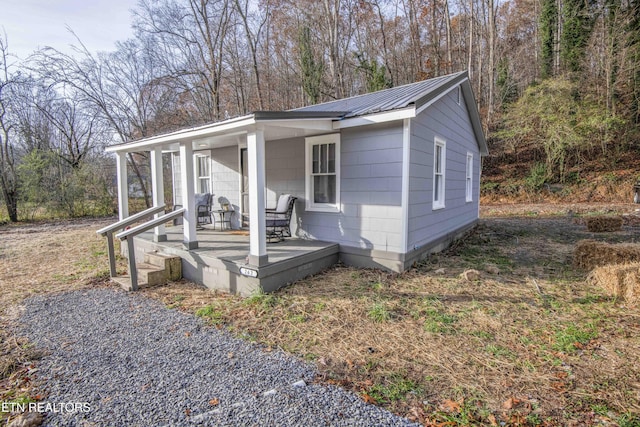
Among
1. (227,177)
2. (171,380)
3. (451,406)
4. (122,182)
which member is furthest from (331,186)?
(122,182)

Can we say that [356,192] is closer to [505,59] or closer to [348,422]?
[348,422]

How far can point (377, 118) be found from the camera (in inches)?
185

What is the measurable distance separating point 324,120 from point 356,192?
1244mm

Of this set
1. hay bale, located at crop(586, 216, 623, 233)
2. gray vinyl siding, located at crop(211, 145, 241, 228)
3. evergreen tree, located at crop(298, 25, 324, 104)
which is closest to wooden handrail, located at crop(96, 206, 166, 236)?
gray vinyl siding, located at crop(211, 145, 241, 228)

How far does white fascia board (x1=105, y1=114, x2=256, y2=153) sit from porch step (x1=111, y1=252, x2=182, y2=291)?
1884 mm

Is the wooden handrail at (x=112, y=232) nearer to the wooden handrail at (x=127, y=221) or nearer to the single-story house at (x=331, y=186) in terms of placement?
the wooden handrail at (x=127, y=221)

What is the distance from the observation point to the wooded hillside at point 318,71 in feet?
44.3

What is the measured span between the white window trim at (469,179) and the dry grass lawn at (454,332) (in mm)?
3217

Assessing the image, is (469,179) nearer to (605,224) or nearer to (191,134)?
(605,224)

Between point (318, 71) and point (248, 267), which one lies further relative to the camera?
point (318, 71)

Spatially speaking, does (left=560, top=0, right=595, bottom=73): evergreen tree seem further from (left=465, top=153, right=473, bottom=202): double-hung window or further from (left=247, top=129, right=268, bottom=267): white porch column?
(left=247, top=129, right=268, bottom=267): white porch column

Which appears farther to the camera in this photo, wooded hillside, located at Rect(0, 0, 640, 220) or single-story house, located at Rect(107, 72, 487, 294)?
wooded hillside, located at Rect(0, 0, 640, 220)

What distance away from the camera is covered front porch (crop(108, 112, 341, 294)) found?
4.12m

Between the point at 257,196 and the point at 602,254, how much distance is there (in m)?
5.18
